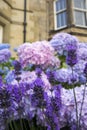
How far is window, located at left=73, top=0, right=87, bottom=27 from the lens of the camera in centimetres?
1067

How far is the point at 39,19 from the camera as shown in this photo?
10664 mm

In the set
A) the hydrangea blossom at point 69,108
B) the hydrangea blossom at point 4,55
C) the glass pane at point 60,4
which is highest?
the glass pane at point 60,4

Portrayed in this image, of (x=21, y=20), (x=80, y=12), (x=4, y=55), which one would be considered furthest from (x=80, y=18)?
(x=4, y=55)

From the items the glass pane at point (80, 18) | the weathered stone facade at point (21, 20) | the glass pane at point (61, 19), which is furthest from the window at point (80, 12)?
the weathered stone facade at point (21, 20)

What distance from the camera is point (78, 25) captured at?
407 inches

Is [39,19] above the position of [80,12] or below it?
below

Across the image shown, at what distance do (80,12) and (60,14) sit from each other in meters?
0.80

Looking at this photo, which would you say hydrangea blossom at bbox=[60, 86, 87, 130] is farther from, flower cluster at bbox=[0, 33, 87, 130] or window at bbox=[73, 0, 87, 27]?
window at bbox=[73, 0, 87, 27]

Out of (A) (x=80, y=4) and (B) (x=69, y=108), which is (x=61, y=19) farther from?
(B) (x=69, y=108)

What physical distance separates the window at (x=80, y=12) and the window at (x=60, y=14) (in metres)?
0.44

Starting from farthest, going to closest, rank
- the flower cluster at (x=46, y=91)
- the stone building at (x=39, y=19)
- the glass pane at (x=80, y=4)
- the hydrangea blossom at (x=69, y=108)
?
1. the glass pane at (x=80, y=4)
2. the stone building at (x=39, y=19)
3. the hydrangea blossom at (x=69, y=108)
4. the flower cluster at (x=46, y=91)

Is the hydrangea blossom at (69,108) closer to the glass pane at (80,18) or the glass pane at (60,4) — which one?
the glass pane at (80,18)

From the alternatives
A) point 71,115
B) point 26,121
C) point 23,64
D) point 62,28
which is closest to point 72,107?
point 71,115

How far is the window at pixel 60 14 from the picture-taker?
10711 millimetres
